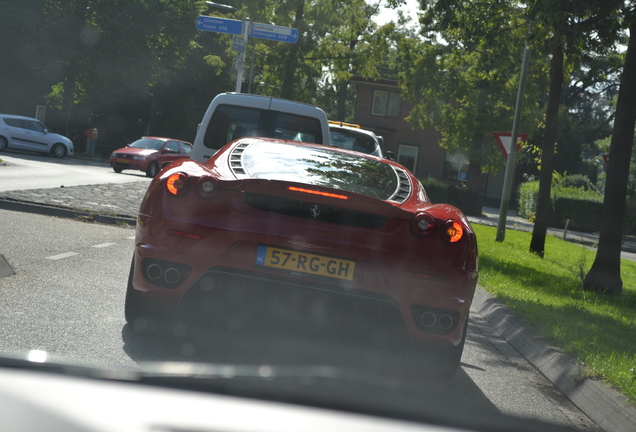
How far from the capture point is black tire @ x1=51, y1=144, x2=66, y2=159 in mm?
34156

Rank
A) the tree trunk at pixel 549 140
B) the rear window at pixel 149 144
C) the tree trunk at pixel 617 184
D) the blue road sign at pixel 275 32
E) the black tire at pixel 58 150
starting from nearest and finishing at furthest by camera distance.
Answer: the tree trunk at pixel 617 184 → the tree trunk at pixel 549 140 → the blue road sign at pixel 275 32 → the rear window at pixel 149 144 → the black tire at pixel 58 150

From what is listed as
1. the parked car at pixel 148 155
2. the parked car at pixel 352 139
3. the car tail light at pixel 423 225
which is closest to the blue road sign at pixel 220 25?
the parked car at pixel 352 139

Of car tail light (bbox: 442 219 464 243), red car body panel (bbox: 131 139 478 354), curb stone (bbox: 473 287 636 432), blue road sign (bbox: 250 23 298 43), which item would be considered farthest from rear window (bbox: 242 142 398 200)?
blue road sign (bbox: 250 23 298 43)

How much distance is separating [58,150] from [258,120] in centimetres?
2493

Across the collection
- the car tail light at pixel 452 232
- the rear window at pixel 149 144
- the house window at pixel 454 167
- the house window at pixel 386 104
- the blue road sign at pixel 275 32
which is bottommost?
the car tail light at pixel 452 232

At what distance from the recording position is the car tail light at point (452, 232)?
4.76 meters

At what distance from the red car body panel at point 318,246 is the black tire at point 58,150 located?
3121cm

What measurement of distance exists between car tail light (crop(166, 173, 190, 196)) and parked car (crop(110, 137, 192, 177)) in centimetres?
2381

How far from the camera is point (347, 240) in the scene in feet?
15.2

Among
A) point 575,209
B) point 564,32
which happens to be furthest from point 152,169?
point 564,32

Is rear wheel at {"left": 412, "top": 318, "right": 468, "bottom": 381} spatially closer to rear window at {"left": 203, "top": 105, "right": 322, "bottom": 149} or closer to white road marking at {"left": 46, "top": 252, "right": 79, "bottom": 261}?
white road marking at {"left": 46, "top": 252, "right": 79, "bottom": 261}

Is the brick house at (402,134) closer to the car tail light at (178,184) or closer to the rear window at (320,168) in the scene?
the rear window at (320,168)

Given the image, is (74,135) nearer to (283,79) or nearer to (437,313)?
(283,79)

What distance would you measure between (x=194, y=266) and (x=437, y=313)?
4.80ft
